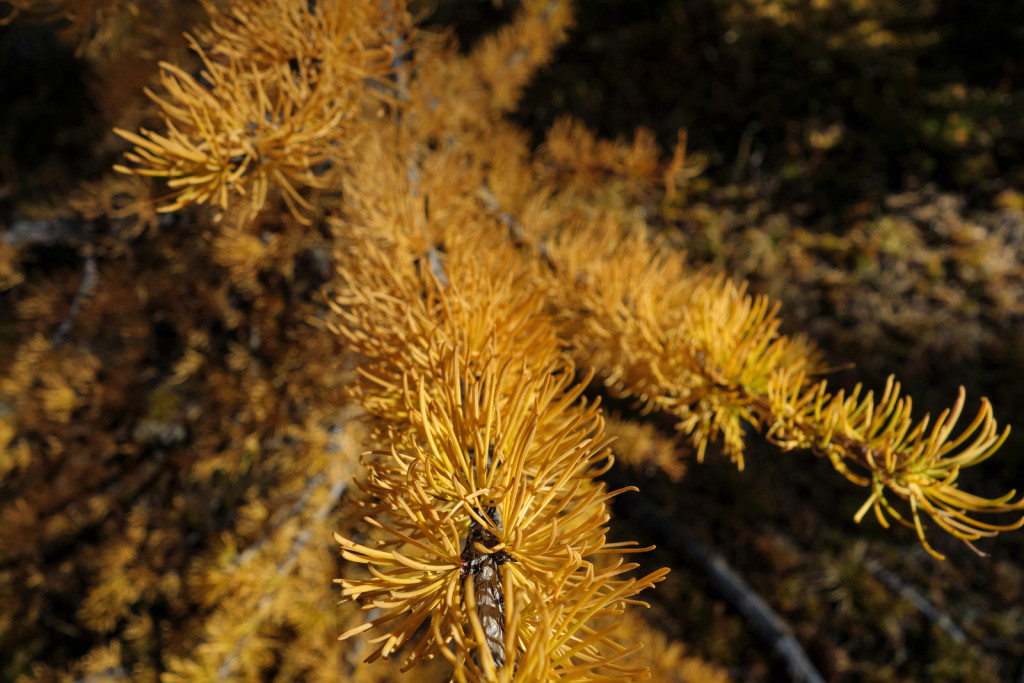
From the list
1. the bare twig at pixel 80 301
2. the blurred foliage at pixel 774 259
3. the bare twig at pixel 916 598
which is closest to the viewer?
the bare twig at pixel 80 301

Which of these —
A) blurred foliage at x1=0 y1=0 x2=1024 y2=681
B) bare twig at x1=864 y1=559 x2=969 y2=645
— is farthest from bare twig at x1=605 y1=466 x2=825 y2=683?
bare twig at x1=864 y1=559 x2=969 y2=645

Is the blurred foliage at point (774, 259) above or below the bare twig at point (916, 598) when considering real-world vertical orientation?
above

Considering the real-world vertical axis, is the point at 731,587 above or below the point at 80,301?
below

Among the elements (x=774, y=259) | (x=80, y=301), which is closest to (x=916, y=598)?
(x=774, y=259)

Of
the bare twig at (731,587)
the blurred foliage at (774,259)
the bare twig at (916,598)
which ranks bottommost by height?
the bare twig at (731,587)

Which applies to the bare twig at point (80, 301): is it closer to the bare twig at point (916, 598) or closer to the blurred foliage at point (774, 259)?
the blurred foliage at point (774, 259)

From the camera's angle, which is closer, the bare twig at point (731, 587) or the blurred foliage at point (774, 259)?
the blurred foliage at point (774, 259)

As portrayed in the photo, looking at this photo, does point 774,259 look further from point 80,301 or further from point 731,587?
point 80,301

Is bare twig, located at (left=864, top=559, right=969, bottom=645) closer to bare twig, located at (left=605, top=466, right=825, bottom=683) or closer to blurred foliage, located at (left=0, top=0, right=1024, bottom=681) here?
blurred foliage, located at (left=0, top=0, right=1024, bottom=681)

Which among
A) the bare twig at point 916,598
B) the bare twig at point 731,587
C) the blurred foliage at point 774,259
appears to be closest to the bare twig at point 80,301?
the blurred foliage at point 774,259

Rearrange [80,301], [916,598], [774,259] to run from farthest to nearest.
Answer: [774,259], [916,598], [80,301]

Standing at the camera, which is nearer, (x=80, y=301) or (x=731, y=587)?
(x=80, y=301)

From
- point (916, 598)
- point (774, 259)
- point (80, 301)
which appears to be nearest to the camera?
point (80, 301)
